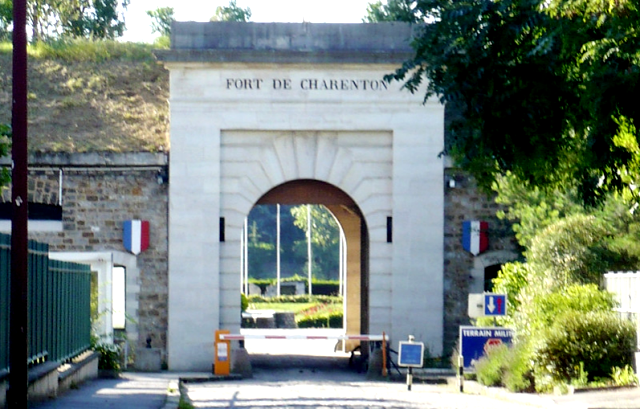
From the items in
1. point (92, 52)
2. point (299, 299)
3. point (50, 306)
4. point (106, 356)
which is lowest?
point (299, 299)

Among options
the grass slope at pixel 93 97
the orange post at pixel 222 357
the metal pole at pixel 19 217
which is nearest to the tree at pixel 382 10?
the grass slope at pixel 93 97

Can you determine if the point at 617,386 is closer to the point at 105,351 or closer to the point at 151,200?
the point at 105,351

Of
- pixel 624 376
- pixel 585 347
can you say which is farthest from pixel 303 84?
pixel 624 376

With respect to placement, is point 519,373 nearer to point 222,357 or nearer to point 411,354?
point 411,354

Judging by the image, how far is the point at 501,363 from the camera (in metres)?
17.9

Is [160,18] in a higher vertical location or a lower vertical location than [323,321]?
higher

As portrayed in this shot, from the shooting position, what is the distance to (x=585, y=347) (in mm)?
16453

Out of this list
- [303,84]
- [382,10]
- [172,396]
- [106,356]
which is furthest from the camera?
[382,10]

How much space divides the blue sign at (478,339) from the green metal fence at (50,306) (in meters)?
6.73

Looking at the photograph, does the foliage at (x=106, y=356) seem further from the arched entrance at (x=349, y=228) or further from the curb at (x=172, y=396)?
the arched entrance at (x=349, y=228)

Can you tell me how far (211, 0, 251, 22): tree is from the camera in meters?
49.8

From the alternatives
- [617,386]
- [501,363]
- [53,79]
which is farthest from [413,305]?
[53,79]

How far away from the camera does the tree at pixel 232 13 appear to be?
49.8m

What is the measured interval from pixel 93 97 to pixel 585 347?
15500mm
